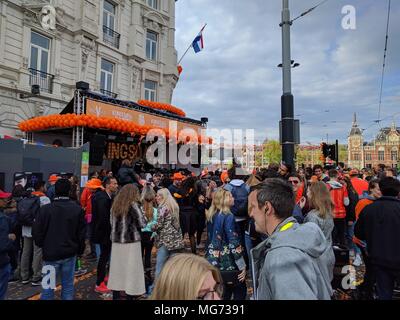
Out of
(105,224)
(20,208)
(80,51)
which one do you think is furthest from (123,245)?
(80,51)

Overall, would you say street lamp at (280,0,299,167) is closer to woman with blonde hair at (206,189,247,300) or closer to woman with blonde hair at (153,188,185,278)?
woman with blonde hair at (206,189,247,300)

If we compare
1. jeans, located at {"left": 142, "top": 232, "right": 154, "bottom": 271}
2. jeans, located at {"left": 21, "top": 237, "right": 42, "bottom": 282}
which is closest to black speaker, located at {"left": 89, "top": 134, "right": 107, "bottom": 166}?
jeans, located at {"left": 21, "top": 237, "right": 42, "bottom": 282}

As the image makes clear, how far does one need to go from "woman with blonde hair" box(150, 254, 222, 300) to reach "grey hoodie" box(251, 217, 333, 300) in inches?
12.2

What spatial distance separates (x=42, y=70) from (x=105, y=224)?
43.8 ft

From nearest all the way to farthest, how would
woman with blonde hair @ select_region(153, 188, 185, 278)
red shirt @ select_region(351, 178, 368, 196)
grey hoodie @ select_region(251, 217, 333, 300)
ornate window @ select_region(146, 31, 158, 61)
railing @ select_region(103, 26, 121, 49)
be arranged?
grey hoodie @ select_region(251, 217, 333, 300) < woman with blonde hair @ select_region(153, 188, 185, 278) < red shirt @ select_region(351, 178, 368, 196) < railing @ select_region(103, 26, 121, 49) < ornate window @ select_region(146, 31, 158, 61)

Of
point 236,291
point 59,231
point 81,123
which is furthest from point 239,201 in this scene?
point 81,123

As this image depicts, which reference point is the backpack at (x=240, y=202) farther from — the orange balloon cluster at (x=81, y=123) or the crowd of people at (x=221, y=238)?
the orange balloon cluster at (x=81, y=123)

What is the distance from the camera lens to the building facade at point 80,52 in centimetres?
1345

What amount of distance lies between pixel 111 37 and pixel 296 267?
21089mm

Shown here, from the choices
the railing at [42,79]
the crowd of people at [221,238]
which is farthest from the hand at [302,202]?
the railing at [42,79]

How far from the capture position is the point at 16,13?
13625 millimetres

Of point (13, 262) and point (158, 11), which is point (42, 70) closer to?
point (158, 11)

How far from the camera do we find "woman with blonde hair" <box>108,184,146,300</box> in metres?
4.44

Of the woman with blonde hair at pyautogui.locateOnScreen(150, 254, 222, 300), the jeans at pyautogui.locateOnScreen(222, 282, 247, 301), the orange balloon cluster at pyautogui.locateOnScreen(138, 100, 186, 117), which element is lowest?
the jeans at pyautogui.locateOnScreen(222, 282, 247, 301)
